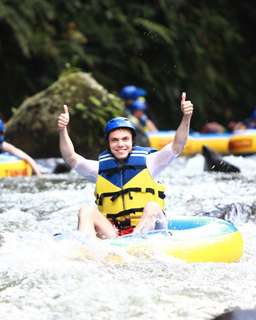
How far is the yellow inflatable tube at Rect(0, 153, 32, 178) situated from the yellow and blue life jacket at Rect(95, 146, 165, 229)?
4046 mm

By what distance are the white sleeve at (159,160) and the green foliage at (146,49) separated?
19.5ft

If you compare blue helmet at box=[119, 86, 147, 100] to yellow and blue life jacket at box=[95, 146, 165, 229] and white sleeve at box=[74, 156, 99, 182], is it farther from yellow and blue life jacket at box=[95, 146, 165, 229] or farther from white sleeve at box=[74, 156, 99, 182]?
yellow and blue life jacket at box=[95, 146, 165, 229]

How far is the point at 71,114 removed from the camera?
11438mm

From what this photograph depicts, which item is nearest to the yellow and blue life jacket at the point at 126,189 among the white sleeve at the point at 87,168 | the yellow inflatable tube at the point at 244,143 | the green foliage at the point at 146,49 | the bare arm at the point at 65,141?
the white sleeve at the point at 87,168

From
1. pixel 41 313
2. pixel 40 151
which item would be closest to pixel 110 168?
pixel 41 313

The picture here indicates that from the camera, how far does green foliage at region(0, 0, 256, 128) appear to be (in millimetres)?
13453

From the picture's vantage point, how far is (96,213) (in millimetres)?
5207

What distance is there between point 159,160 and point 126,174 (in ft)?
0.91

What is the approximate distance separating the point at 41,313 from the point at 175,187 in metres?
4.71

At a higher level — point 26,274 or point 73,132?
point 73,132

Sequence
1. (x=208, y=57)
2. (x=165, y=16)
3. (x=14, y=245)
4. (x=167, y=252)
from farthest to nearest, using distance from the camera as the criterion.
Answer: (x=208, y=57), (x=165, y=16), (x=14, y=245), (x=167, y=252)

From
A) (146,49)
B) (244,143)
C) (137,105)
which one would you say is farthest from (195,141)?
(146,49)

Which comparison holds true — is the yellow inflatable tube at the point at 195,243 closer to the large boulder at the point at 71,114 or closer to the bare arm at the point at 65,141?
the bare arm at the point at 65,141

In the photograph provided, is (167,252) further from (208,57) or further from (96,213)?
(208,57)
